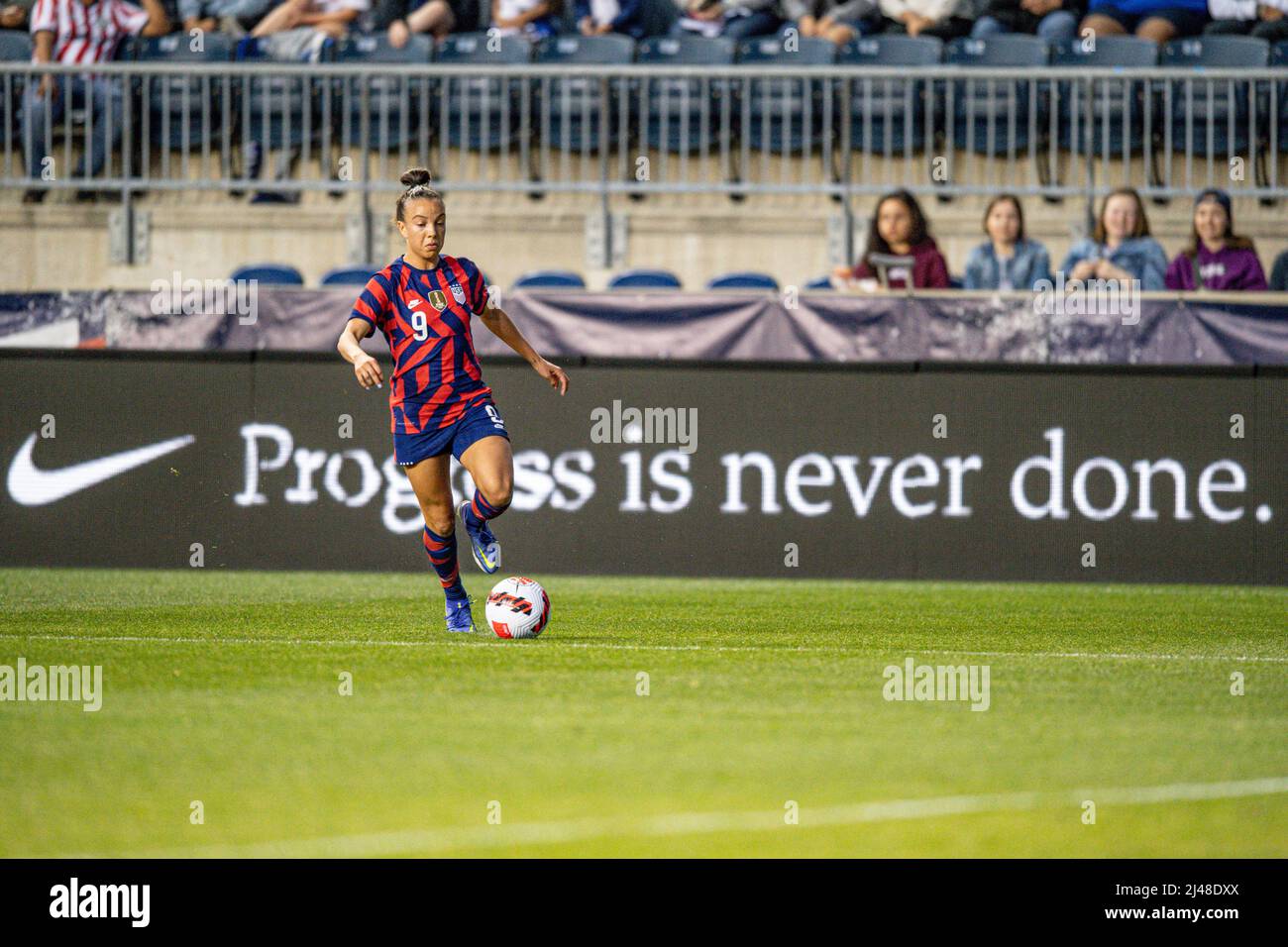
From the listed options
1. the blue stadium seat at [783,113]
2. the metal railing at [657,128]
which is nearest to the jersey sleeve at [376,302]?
the metal railing at [657,128]

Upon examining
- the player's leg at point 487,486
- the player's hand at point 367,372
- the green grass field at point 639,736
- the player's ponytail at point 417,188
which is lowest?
the green grass field at point 639,736

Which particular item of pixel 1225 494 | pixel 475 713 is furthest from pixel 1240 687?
pixel 1225 494

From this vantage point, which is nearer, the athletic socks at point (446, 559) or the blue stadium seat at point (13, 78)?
the athletic socks at point (446, 559)

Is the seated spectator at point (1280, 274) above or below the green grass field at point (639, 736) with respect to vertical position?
above

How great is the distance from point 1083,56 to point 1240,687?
10804 mm

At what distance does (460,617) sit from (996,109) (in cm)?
868

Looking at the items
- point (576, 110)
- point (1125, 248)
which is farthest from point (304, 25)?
point (1125, 248)

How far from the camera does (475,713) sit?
7.45 m

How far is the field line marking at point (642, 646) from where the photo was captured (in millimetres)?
9532

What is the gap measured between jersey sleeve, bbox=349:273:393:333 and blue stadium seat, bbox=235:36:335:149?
739 cm

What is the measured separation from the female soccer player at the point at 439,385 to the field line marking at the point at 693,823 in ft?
13.8

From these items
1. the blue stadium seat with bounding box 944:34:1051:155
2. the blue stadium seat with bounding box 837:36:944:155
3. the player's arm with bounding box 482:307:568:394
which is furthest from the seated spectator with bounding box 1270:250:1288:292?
the player's arm with bounding box 482:307:568:394

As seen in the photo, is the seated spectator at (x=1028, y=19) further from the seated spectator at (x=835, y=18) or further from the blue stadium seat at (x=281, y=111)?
the blue stadium seat at (x=281, y=111)
